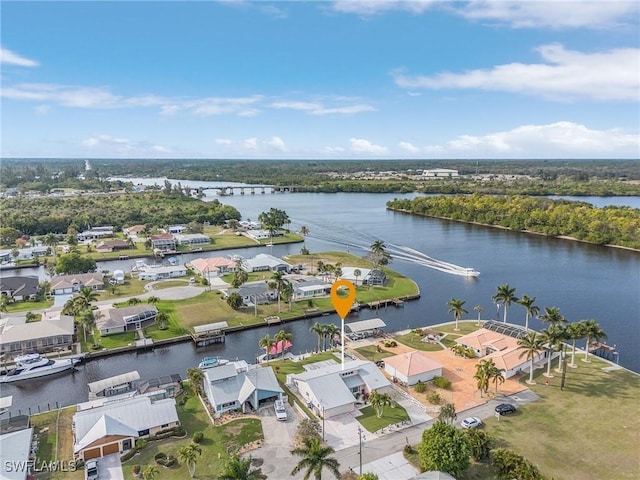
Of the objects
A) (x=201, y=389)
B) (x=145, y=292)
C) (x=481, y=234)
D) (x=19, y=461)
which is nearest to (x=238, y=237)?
(x=145, y=292)

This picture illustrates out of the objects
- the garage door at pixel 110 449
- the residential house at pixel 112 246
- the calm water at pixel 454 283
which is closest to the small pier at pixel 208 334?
the calm water at pixel 454 283

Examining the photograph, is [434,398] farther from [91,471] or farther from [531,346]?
[91,471]

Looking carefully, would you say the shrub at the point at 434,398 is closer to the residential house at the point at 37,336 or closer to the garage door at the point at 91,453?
the garage door at the point at 91,453

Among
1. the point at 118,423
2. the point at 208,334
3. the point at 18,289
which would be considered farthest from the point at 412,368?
the point at 18,289

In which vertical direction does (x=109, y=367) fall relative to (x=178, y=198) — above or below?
below

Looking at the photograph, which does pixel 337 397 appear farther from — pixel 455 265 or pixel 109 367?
pixel 455 265

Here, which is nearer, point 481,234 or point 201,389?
point 201,389
